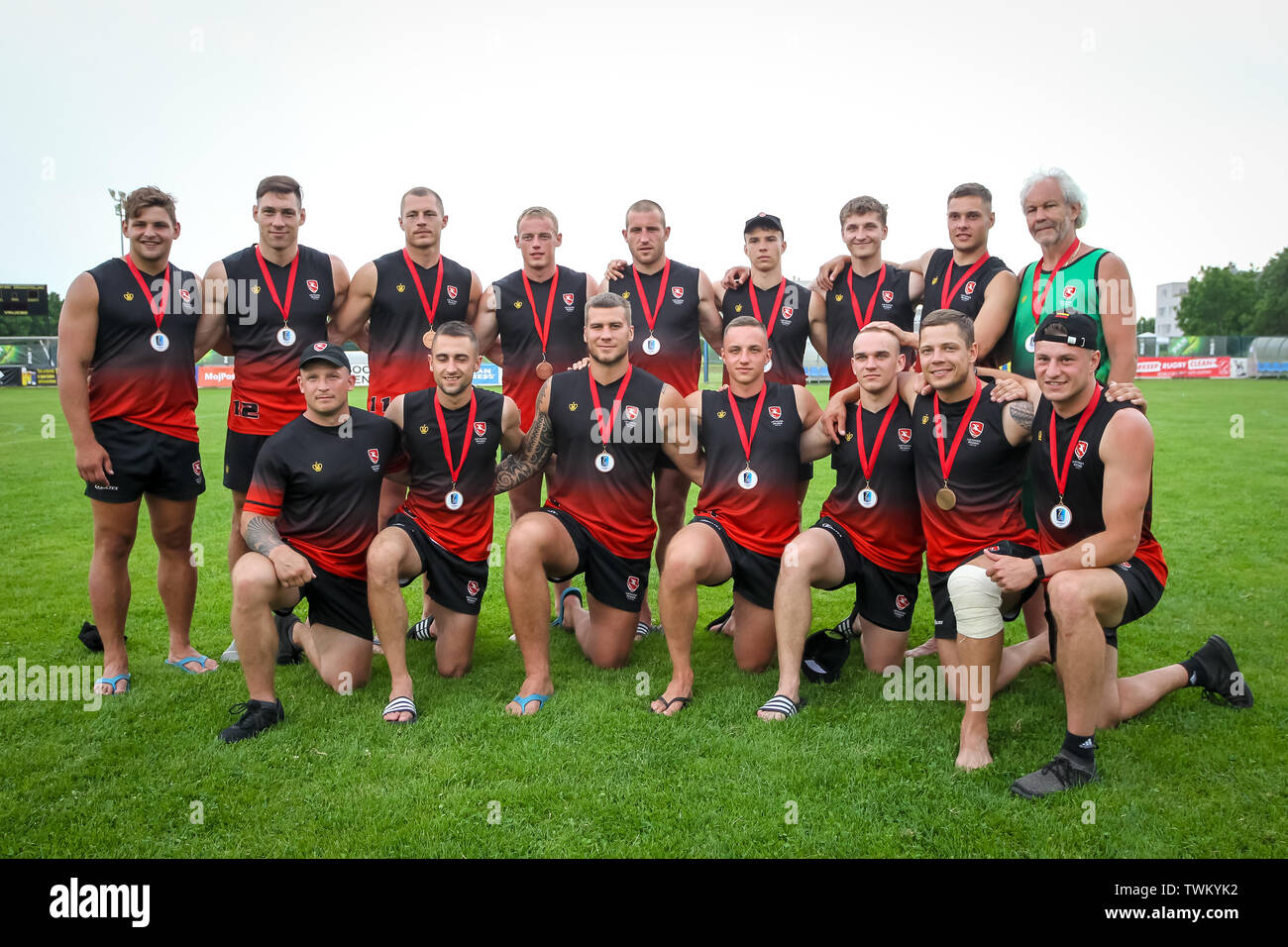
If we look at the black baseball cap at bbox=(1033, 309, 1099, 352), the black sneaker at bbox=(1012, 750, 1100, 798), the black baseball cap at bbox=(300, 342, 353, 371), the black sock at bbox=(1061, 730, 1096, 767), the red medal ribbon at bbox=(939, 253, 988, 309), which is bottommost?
the black sneaker at bbox=(1012, 750, 1100, 798)

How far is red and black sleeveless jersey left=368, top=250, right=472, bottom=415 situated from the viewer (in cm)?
638

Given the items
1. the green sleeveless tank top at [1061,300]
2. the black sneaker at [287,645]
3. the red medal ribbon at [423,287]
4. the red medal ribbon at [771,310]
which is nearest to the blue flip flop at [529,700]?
the black sneaker at [287,645]

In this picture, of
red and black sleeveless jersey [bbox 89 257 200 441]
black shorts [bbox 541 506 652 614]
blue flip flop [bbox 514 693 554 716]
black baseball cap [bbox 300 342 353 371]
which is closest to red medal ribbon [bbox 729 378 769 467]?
black shorts [bbox 541 506 652 614]

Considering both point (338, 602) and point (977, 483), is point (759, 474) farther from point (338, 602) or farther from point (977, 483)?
point (338, 602)

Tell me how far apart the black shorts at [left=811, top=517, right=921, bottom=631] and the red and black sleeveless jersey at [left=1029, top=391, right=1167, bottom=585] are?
104 centimetres

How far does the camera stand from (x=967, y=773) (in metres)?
4.20

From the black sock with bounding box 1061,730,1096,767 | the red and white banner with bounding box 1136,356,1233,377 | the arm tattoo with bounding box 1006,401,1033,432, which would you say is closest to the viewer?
the black sock with bounding box 1061,730,1096,767

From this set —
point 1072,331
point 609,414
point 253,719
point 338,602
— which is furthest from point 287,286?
point 1072,331

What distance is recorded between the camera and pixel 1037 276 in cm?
560

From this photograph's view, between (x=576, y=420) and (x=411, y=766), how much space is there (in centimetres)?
246

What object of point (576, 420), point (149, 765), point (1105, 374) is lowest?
point (149, 765)

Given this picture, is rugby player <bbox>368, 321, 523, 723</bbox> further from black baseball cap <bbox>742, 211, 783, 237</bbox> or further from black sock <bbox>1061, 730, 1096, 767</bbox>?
black sock <bbox>1061, 730, 1096, 767</bbox>

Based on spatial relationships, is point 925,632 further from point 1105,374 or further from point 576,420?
point 576,420
